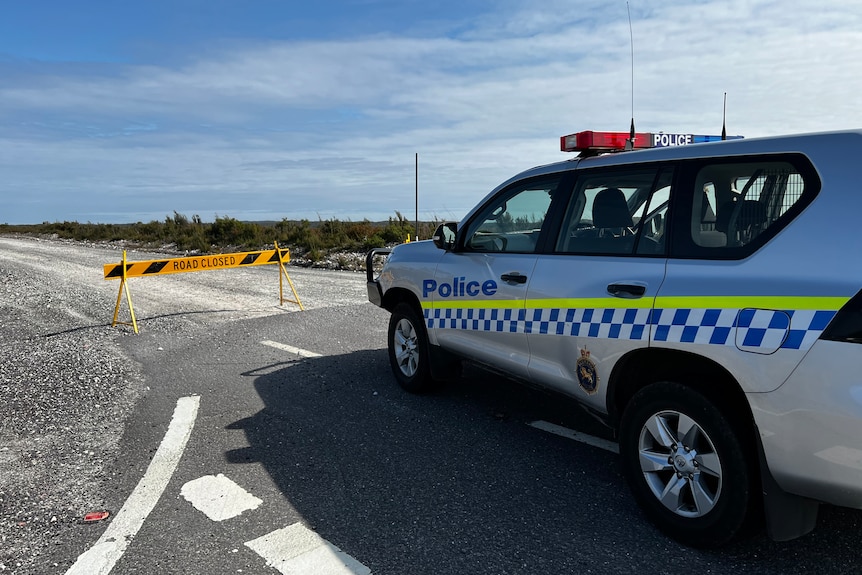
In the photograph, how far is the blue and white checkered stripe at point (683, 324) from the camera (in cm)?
264

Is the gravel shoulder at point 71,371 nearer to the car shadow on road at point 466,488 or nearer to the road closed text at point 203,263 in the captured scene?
the road closed text at point 203,263

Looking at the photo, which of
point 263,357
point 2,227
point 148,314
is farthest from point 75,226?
point 263,357

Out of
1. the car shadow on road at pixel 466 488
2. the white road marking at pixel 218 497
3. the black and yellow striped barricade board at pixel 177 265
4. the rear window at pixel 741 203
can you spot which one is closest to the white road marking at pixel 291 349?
the car shadow on road at pixel 466 488

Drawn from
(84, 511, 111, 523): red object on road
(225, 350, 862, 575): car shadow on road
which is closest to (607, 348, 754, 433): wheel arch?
(225, 350, 862, 575): car shadow on road

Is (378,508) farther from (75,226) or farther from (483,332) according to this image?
(75,226)

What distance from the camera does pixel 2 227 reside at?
57906mm

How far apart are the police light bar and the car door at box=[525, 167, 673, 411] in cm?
20

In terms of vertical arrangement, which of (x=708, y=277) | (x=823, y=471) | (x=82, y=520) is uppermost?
(x=708, y=277)

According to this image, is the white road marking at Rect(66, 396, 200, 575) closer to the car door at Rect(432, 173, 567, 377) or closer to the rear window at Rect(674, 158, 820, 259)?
the car door at Rect(432, 173, 567, 377)

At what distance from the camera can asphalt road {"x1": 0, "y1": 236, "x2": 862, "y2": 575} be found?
3.17 meters

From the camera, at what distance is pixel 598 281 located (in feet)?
12.0

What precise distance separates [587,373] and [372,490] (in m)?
1.44

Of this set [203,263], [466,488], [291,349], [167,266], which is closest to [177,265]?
[167,266]

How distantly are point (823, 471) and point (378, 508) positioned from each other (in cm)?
221
